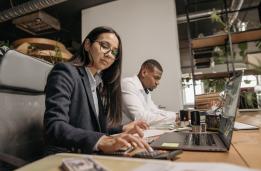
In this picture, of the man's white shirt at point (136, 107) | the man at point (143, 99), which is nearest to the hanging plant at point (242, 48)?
the man at point (143, 99)

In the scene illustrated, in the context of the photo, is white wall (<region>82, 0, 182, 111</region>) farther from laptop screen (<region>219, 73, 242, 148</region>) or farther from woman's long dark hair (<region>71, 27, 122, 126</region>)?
laptop screen (<region>219, 73, 242, 148</region>)

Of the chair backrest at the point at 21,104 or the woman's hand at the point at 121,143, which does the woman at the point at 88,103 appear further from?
the chair backrest at the point at 21,104

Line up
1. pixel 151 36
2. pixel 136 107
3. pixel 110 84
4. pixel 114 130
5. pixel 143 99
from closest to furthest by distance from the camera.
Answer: pixel 114 130
pixel 110 84
pixel 136 107
pixel 143 99
pixel 151 36

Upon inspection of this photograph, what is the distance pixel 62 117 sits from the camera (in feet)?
3.08

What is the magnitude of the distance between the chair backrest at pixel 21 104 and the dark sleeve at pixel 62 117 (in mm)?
120

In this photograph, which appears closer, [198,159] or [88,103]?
[198,159]

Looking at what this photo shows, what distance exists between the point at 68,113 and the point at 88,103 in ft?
0.39

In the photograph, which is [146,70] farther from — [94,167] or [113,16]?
[94,167]

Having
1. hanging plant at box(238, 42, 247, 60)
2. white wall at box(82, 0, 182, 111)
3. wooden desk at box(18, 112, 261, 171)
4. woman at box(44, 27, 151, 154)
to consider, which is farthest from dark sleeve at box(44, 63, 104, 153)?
hanging plant at box(238, 42, 247, 60)

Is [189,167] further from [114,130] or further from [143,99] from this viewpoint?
[143,99]

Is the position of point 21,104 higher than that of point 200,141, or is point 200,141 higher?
point 21,104

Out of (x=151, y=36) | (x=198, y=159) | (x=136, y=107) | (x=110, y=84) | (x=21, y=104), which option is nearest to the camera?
(x=198, y=159)

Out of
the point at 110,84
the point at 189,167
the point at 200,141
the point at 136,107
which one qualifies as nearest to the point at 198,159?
the point at 189,167

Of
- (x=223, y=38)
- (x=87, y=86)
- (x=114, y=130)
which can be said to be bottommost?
(x=114, y=130)
